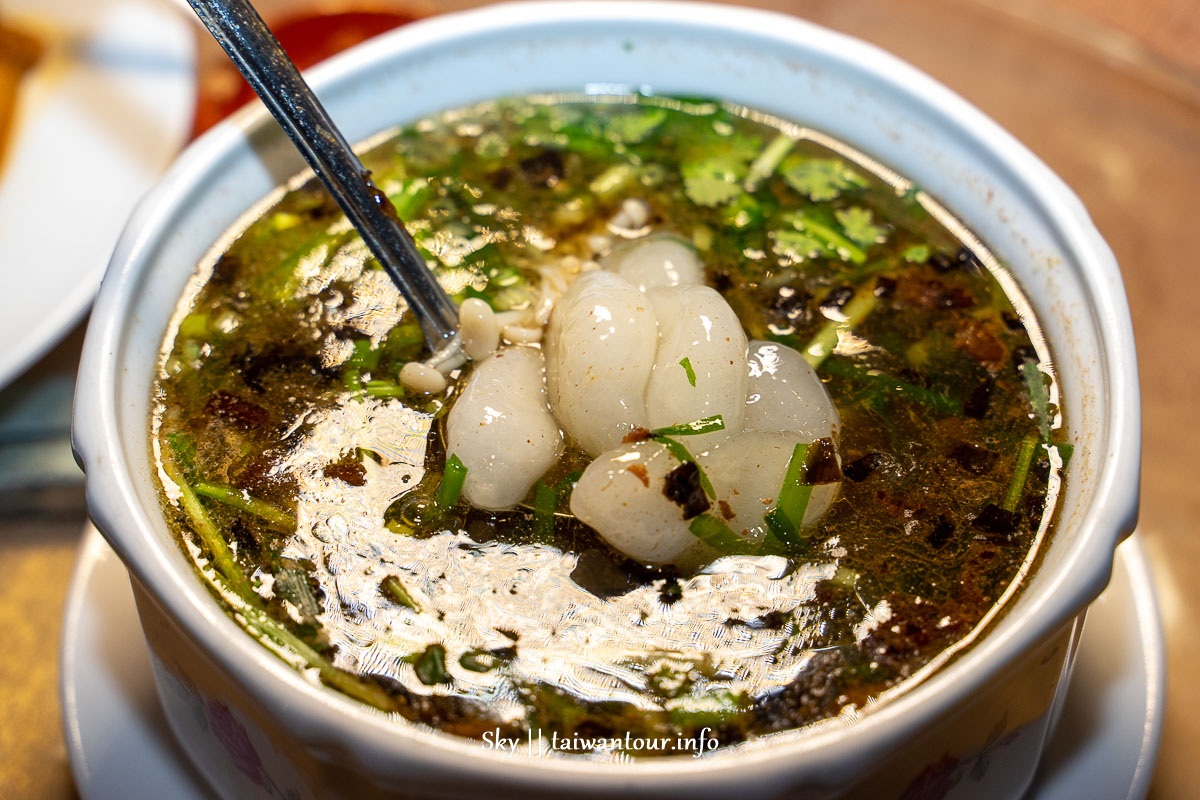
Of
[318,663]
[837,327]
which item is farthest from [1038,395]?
[318,663]

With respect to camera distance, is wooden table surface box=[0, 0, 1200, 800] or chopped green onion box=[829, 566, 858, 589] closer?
chopped green onion box=[829, 566, 858, 589]

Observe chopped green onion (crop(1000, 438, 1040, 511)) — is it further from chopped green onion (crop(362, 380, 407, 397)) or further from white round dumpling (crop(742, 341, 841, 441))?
chopped green onion (crop(362, 380, 407, 397))

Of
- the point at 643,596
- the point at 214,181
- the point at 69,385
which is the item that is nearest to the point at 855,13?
the point at 214,181

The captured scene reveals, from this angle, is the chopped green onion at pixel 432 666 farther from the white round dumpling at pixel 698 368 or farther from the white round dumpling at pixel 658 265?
Answer: the white round dumpling at pixel 658 265

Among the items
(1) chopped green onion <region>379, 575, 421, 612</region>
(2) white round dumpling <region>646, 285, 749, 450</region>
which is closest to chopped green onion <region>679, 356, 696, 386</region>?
(2) white round dumpling <region>646, 285, 749, 450</region>

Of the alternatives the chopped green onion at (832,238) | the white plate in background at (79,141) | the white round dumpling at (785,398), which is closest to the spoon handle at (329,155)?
the white round dumpling at (785,398)

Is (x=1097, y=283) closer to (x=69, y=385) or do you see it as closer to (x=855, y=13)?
(x=855, y=13)
